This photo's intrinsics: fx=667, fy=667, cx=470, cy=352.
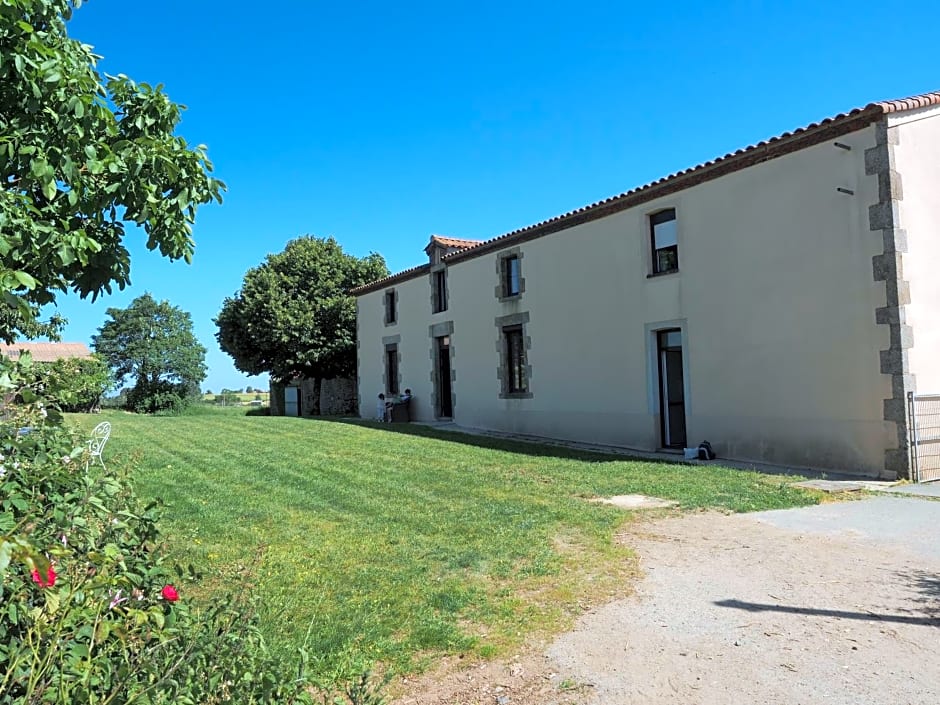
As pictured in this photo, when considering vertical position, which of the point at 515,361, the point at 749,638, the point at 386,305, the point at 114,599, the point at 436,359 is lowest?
the point at 749,638

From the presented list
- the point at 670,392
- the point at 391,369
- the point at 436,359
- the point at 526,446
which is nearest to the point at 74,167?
the point at 526,446

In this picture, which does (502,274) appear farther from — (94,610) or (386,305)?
(94,610)

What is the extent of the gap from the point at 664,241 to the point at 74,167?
10.7 meters

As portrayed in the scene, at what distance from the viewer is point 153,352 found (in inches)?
1361

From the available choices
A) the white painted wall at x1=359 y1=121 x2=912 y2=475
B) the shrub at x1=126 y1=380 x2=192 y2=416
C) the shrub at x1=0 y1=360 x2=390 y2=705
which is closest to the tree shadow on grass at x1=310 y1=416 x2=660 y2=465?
the white painted wall at x1=359 y1=121 x2=912 y2=475

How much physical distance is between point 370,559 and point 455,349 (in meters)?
13.3

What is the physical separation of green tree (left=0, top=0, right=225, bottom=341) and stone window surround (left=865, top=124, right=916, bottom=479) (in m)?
8.42

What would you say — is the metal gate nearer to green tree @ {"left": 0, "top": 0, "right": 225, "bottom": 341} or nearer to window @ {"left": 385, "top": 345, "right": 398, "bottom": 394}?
green tree @ {"left": 0, "top": 0, "right": 225, "bottom": 341}

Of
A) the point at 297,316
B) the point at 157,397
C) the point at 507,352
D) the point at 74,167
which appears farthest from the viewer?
the point at 157,397

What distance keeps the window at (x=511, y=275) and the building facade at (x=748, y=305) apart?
4 centimetres

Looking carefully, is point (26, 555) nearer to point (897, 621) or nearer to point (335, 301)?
point (897, 621)

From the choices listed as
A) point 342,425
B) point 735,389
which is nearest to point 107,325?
point 342,425

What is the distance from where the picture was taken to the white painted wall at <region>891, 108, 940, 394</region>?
8.87 meters

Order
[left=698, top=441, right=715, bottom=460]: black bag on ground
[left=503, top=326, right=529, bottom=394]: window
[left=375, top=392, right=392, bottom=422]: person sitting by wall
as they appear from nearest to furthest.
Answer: [left=698, top=441, right=715, bottom=460]: black bag on ground < [left=503, top=326, right=529, bottom=394]: window < [left=375, top=392, right=392, bottom=422]: person sitting by wall
